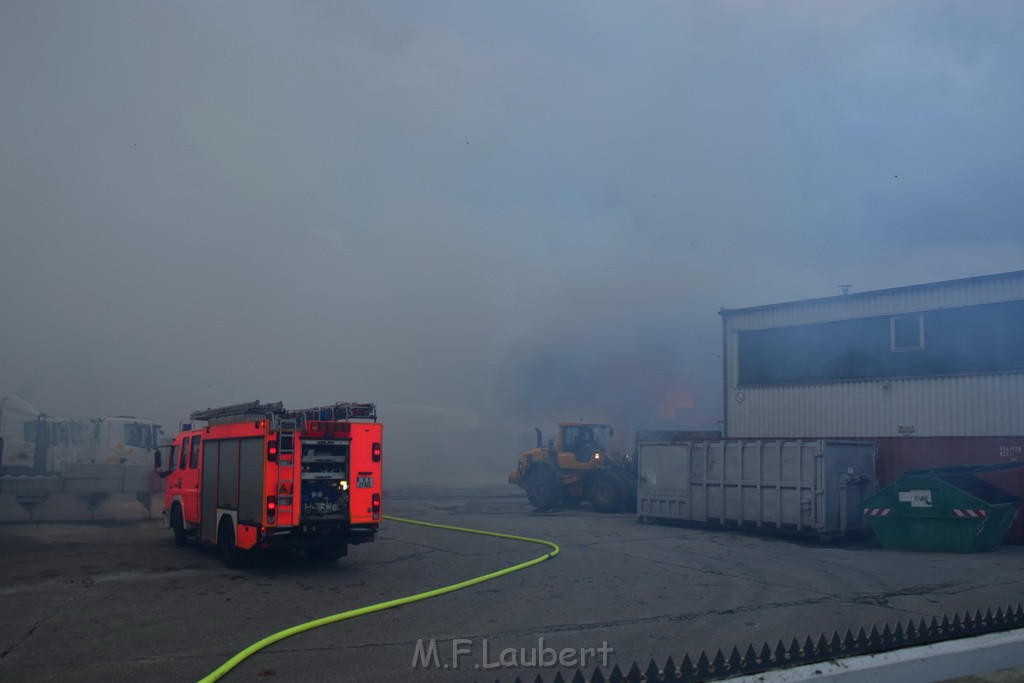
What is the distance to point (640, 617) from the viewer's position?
8.59 metres

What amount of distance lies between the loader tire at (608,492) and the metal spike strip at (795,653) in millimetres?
17532

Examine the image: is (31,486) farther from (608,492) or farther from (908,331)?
(908,331)

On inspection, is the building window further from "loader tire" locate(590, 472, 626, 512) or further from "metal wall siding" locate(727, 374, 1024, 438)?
"loader tire" locate(590, 472, 626, 512)

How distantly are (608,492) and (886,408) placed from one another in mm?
7638

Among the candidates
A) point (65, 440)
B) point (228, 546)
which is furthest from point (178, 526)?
point (65, 440)

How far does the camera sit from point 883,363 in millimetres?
19203

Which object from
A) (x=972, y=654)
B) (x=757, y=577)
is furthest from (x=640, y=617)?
(x=972, y=654)

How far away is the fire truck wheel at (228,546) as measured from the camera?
12.1 meters

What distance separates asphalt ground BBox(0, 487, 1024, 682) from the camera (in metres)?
6.91

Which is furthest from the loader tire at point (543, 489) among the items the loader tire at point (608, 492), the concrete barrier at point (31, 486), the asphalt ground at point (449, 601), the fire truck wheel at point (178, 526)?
the concrete barrier at point (31, 486)

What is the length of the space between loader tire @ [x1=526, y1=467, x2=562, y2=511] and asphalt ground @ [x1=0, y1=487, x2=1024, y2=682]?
6.74 meters

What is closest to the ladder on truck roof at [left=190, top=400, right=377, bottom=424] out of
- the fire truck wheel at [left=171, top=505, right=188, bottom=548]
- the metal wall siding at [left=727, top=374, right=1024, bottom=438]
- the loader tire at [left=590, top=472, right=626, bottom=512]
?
the fire truck wheel at [left=171, top=505, right=188, bottom=548]

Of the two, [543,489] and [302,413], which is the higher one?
[302,413]

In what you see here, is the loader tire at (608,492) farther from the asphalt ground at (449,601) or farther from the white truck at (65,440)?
the white truck at (65,440)
